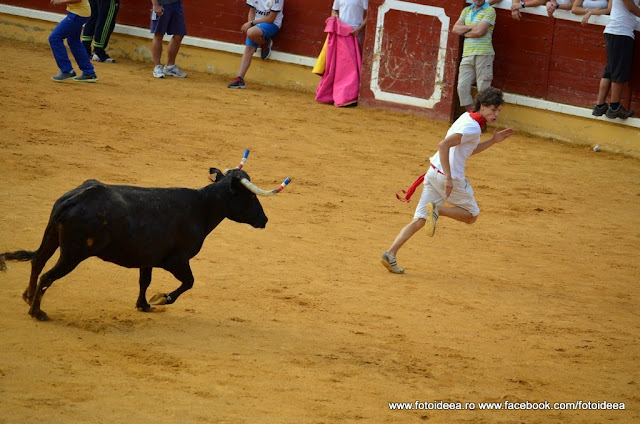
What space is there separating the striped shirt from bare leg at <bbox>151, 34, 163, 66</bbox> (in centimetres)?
457

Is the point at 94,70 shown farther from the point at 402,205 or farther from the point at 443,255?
the point at 443,255

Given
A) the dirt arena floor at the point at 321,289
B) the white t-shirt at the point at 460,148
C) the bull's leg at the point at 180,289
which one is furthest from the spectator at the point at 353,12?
the bull's leg at the point at 180,289

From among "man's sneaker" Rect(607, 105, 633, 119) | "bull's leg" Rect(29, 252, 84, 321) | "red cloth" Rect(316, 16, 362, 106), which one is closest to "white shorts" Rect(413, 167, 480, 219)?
"bull's leg" Rect(29, 252, 84, 321)

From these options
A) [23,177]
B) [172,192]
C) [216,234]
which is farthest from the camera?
[23,177]

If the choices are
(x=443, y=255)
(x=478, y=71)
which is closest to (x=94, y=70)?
(x=478, y=71)

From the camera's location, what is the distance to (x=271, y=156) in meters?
10.4

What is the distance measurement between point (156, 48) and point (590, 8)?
245 inches

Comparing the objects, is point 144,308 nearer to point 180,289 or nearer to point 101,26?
point 180,289

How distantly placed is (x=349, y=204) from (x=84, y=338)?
4172 mm

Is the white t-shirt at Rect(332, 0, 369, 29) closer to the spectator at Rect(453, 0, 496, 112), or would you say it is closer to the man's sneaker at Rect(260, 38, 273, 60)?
the man's sneaker at Rect(260, 38, 273, 60)

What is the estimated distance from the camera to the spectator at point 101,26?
14.7m

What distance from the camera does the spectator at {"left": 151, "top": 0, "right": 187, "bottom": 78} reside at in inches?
544

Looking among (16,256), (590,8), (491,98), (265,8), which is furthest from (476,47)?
(16,256)

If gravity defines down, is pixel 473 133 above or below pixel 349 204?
above
